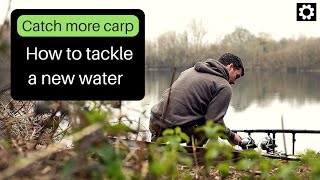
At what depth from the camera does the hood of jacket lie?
5.11m

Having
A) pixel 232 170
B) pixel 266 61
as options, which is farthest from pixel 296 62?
pixel 232 170

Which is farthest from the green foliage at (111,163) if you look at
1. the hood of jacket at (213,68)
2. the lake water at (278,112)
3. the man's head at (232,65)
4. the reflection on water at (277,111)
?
the reflection on water at (277,111)

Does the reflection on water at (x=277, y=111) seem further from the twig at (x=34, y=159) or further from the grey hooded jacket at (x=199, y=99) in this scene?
the twig at (x=34, y=159)

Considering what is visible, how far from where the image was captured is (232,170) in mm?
3441

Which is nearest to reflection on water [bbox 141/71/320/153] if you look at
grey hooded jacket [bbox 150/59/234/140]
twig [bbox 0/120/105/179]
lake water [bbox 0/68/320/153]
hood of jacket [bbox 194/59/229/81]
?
lake water [bbox 0/68/320/153]

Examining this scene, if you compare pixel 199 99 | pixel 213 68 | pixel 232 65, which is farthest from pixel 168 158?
pixel 232 65

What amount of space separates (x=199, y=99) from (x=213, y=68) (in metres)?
0.34

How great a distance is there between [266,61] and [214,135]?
47606 mm

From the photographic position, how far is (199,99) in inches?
196

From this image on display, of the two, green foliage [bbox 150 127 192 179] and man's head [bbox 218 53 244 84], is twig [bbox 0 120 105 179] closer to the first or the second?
green foliage [bbox 150 127 192 179]

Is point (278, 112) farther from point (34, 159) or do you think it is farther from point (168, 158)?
point (34, 159)

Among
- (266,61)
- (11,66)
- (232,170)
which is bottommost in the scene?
(266,61)

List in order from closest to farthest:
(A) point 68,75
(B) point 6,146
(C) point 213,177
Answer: (B) point 6,146, (A) point 68,75, (C) point 213,177

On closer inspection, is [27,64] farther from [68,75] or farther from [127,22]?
[127,22]
